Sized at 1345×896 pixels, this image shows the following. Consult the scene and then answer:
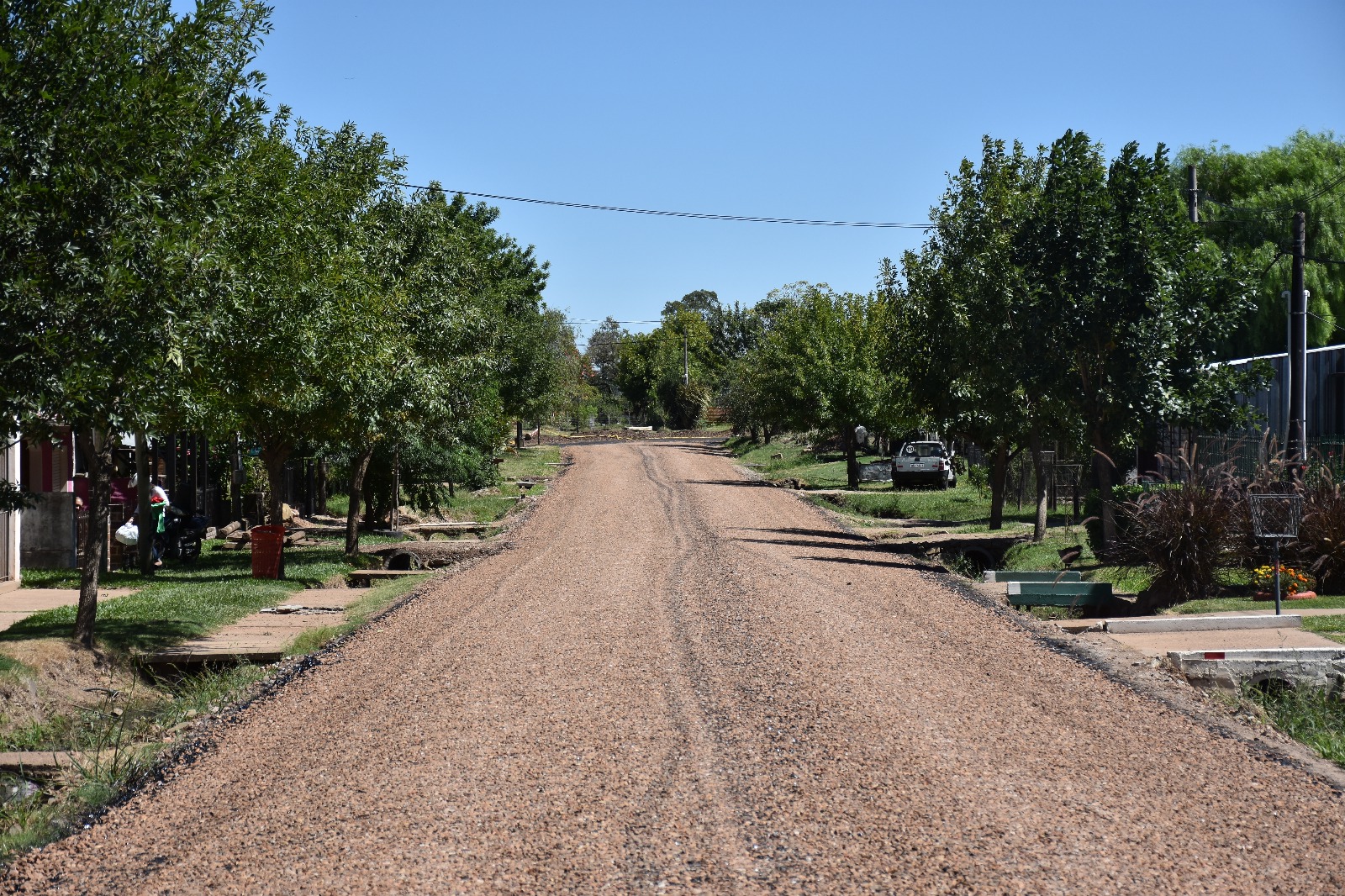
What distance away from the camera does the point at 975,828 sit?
252 inches

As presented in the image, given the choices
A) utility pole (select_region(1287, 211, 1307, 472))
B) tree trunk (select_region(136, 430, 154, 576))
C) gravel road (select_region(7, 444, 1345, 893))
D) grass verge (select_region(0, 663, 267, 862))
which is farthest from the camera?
tree trunk (select_region(136, 430, 154, 576))

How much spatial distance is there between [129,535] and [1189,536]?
1499 centimetres

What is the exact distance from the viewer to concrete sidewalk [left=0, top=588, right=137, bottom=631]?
48.5 ft

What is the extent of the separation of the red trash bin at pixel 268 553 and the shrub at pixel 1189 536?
1209cm

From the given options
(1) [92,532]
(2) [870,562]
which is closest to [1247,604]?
(2) [870,562]

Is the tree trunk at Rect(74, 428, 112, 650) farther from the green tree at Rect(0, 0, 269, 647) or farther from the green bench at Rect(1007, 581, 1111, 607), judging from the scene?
the green bench at Rect(1007, 581, 1111, 607)

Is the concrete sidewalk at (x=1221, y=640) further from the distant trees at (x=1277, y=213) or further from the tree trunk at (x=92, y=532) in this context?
the distant trees at (x=1277, y=213)

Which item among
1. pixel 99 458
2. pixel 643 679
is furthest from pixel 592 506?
pixel 643 679

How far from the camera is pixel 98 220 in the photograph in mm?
10570

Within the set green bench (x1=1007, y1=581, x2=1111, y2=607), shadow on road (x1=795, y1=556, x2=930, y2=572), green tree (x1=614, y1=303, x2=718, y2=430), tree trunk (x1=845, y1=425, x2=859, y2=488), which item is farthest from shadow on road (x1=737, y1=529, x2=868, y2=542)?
green tree (x1=614, y1=303, x2=718, y2=430)

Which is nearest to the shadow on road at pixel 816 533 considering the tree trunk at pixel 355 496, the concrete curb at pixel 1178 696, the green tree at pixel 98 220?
the tree trunk at pixel 355 496

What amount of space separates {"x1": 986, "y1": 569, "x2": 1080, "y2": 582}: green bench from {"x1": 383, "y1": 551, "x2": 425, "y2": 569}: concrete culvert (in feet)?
32.5

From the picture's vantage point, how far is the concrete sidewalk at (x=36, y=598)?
582 inches

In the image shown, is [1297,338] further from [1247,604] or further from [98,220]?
[98,220]
